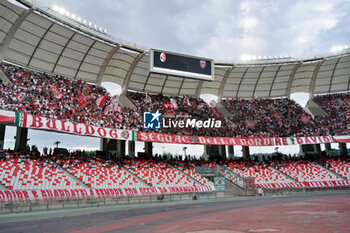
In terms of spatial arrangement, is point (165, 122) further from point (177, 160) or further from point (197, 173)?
point (197, 173)

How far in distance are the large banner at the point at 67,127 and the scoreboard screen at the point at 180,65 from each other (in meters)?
9.04

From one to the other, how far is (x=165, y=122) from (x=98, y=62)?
43.6 ft

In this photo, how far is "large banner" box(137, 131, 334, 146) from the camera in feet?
131

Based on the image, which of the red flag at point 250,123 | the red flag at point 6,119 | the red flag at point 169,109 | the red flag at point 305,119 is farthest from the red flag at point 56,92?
the red flag at point 305,119

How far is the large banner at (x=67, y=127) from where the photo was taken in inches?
1143

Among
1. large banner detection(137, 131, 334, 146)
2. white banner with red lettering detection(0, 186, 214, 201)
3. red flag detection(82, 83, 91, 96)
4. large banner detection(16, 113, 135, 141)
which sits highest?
red flag detection(82, 83, 91, 96)

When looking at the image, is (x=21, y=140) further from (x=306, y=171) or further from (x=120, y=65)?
(x=306, y=171)

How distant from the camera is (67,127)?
32125 mm

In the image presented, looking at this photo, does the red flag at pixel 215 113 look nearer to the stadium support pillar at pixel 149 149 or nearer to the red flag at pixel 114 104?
the stadium support pillar at pixel 149 149

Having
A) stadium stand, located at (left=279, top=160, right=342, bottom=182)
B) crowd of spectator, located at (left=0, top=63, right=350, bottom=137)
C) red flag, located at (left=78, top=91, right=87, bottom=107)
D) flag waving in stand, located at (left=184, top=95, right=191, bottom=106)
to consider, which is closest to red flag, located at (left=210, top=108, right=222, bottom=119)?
crowd of spectator, located at (left=0, top=63, right=350, bottom=137)

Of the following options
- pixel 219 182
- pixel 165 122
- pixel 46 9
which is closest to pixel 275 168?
pixel 219 182

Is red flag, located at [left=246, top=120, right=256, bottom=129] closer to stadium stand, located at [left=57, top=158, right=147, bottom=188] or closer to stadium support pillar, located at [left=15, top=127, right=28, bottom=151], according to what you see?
stadium stand, located at [left=57, top=158, right=147, bottom=188]

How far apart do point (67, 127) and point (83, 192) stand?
9.05m

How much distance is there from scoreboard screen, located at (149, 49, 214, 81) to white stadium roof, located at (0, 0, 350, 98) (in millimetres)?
2974
